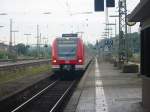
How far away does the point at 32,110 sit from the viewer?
18234 millimetres

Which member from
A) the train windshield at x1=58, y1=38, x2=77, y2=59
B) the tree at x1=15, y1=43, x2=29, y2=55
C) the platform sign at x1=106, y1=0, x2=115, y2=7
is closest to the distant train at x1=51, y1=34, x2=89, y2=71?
the train windshield at x1=58, y1=38, x2=77, y2=59

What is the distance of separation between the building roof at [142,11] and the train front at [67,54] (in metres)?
19.9

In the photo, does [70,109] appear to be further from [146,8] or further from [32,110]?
[146,8]

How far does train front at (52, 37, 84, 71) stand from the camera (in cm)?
3616

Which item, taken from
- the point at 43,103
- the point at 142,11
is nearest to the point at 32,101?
the point at 43,103

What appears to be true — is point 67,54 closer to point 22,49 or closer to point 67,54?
point 67,54

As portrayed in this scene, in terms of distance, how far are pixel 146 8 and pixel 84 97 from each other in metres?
8.54

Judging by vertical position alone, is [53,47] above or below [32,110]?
above

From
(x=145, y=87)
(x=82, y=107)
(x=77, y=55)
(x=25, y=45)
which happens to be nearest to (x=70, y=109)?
(x=82, y=107)

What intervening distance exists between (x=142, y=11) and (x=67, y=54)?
74.3 feet

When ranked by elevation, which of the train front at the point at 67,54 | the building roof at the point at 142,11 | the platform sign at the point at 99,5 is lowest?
the train front at the point at 67,54

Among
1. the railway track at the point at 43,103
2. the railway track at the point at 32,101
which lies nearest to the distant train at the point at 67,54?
the railway track at the point at 32,101

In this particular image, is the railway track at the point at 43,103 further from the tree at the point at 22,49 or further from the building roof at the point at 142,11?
the tree at the point at 22,49

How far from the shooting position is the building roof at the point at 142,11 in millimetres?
12678
